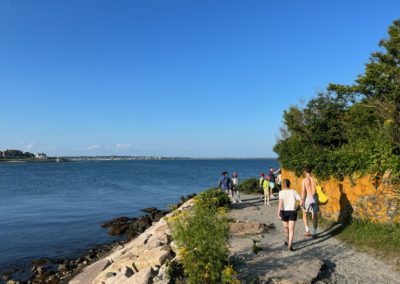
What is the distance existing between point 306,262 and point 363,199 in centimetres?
395

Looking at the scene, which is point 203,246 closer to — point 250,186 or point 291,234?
point 291,234

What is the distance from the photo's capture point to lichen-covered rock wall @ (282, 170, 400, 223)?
916 cm

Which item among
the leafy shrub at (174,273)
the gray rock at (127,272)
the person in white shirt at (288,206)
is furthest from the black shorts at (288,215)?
the gray rock at (127,272)

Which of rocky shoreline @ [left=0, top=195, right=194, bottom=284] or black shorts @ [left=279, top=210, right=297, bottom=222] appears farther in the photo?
rocky shoreline @ [left=0, top=195, right=194, bottom=284]

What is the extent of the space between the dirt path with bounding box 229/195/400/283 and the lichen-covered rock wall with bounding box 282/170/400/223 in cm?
108

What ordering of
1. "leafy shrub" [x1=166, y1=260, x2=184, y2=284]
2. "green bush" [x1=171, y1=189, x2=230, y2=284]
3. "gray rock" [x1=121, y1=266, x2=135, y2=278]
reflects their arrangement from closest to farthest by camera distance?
"green bush" [x1=171, y1=189, x2=230, y2=284], "leafy shrub" [x1=166, y1=260, x2=184, y2=284], "gray rock" [x1=121, y1=266, x2=135, y2=278]

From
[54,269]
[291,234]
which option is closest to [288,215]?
[291,234]

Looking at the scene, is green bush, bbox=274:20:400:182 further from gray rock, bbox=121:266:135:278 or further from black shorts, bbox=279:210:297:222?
gray rock, bbox=121:266:135:278

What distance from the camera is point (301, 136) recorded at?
18.7m

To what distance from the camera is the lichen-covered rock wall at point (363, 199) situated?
9.16 meters

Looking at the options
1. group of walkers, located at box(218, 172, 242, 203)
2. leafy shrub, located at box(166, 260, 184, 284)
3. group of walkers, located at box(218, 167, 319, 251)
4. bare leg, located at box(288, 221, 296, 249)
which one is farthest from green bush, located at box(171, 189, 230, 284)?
group of walkers, located at box(218, 172, 242, 203)

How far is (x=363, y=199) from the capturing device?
10195 millimetres

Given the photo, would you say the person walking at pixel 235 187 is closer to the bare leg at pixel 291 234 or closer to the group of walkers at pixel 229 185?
the group of walkers at pixel 229 185

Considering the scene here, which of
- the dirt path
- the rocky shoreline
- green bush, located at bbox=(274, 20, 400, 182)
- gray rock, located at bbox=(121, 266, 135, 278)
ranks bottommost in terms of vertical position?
the rocky shoreline
